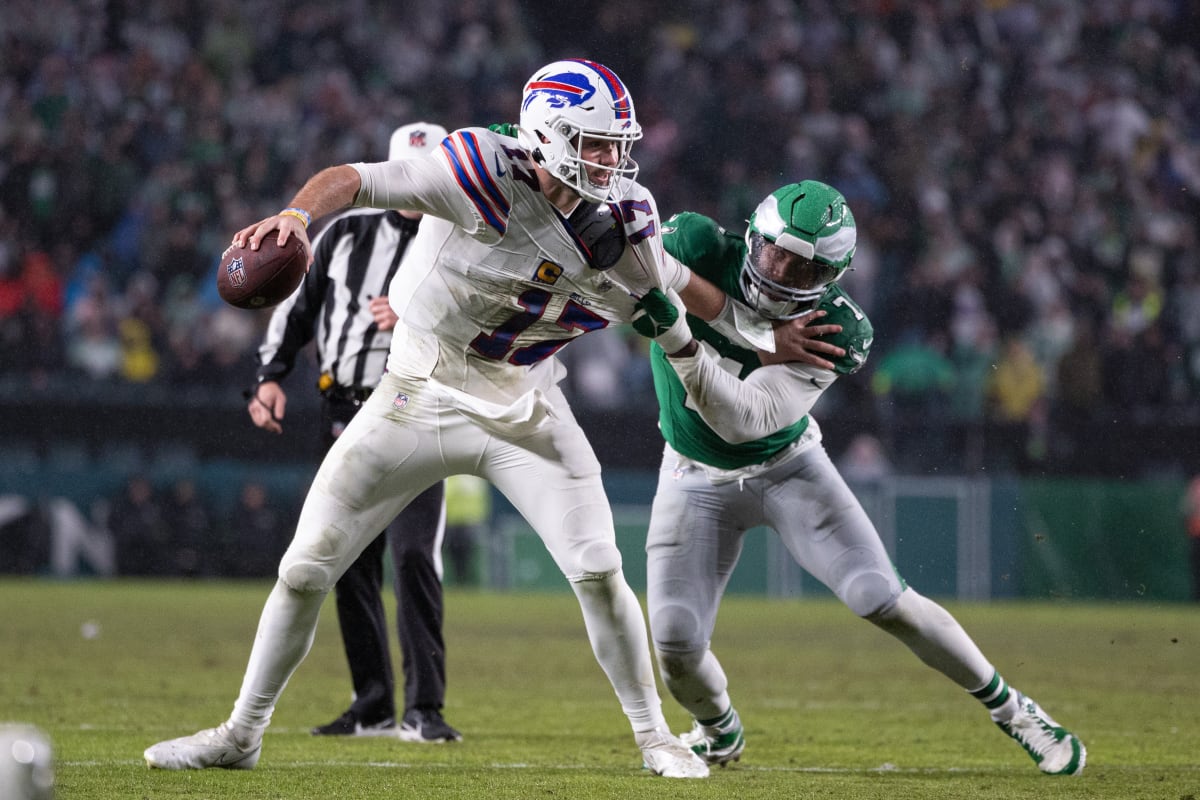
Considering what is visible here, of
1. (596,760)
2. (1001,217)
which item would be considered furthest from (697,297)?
(1001,217)

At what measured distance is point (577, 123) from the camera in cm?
399

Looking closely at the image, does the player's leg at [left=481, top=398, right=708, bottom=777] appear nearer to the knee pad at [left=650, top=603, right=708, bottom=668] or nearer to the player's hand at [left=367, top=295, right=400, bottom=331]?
the knee pad at [left=650, top=603, right=708, bottom=668]

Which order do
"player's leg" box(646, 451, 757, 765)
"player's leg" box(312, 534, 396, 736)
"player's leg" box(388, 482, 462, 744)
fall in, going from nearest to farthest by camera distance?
"player's leg" box(646, 451, 757, 765)
"player's leg" box(388, 482, 462, 744)
"player's leg" box(312, 534, 396, 736)

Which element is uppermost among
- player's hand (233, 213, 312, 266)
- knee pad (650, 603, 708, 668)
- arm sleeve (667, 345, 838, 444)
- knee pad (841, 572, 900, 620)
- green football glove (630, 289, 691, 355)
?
player's hand (233, 213, 312, 266)

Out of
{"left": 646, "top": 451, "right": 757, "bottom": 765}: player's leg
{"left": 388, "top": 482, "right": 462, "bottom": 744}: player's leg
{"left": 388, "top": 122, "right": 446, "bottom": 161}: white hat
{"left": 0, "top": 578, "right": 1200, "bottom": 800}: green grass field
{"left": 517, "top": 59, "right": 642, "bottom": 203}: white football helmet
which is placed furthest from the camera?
{"left": 388, "top": 122, "right": 446, "bottom": 161}: white hat

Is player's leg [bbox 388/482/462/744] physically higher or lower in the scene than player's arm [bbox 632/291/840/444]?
lower

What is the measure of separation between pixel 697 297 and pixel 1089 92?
42.6ft

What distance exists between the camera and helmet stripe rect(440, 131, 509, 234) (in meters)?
4.02

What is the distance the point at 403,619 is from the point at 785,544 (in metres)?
1.40

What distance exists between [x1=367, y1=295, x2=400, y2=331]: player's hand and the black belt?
0.25 metres

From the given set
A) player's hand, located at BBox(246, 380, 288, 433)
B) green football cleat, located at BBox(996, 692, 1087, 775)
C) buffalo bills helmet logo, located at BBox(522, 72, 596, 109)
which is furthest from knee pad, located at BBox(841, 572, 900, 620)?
player's hand, located at BBox(246, 380, 288, 433)

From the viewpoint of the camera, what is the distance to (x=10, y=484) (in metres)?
12.2

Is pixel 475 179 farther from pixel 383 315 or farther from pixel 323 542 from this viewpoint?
pixel 383 315

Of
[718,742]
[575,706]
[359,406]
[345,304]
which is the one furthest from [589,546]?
[575,706]
